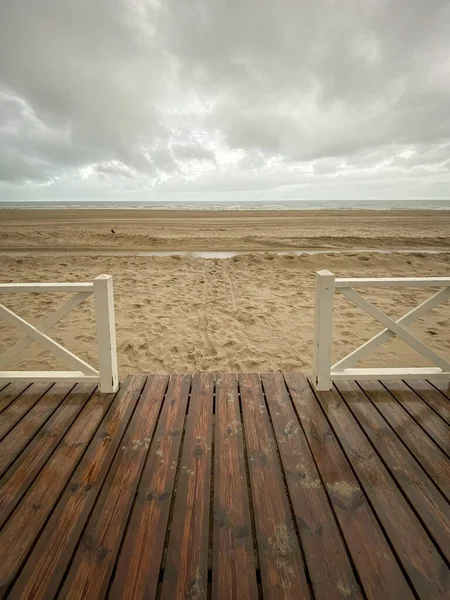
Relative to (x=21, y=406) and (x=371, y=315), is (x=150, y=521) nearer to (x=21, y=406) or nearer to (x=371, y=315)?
(x=21, y=406)

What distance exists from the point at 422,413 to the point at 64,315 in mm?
3024

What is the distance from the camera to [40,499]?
182cm

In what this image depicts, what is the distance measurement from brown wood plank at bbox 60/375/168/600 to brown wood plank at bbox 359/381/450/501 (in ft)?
5.94

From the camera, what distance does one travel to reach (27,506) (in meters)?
1.78

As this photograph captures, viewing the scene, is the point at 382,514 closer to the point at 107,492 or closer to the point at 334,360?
the point at 107,492

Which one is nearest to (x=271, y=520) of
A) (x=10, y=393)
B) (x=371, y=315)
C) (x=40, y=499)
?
(x=40, y=499)

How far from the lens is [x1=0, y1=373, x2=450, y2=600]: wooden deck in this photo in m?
1.43

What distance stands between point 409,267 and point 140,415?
9.10m

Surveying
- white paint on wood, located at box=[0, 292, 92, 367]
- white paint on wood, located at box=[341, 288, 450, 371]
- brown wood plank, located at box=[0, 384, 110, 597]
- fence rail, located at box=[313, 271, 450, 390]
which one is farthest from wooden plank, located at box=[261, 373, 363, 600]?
white paint on wood, located at box=[0, 292, 92, 367]

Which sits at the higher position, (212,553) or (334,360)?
(212,553)

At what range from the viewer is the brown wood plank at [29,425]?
2.18 m

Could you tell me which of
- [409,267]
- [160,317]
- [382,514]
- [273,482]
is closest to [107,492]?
[273,482]

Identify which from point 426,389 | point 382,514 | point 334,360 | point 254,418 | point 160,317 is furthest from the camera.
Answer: point 160,317

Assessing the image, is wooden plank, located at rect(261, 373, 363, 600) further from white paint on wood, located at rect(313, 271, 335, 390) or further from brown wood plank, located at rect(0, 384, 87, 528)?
brown wood plank, located at rect(0, 384, 87, 528)
